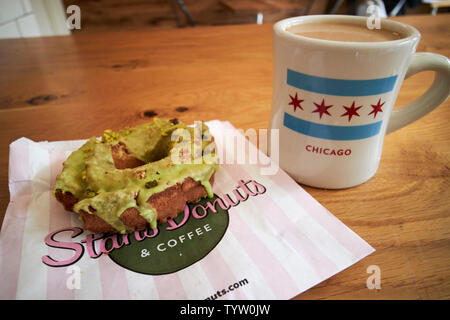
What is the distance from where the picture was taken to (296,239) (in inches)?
20.9

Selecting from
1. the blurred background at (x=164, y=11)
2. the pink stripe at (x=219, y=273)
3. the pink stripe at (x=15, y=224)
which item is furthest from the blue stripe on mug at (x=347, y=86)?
the blurred background at (x=164, y=11)

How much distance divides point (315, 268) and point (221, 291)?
5.8 inches

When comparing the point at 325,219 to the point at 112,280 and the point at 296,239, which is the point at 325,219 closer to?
the point at 296,239

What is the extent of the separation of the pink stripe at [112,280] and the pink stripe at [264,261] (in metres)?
0.19

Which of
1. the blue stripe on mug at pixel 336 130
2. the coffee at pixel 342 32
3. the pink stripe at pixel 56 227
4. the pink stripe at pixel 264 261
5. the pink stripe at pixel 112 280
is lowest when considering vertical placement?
the pink stripe at pixel 264 261

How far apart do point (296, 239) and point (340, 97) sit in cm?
25

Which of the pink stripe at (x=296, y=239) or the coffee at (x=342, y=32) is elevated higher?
the coffee at (x=342, y=32)

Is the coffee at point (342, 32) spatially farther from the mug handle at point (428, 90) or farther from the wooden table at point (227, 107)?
the wooden table at point (227, 107)

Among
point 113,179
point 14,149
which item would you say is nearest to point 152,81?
point 14,149

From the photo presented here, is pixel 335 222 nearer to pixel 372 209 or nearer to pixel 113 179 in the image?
pixel 372 209

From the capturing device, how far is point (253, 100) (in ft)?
3.38

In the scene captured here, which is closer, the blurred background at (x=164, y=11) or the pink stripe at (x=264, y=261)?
the pink stripe at (x=264, y=261)

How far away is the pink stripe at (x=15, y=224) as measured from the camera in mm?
471

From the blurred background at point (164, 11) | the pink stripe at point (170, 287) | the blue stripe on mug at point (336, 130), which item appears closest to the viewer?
the pink stripe at point (170, 287)
